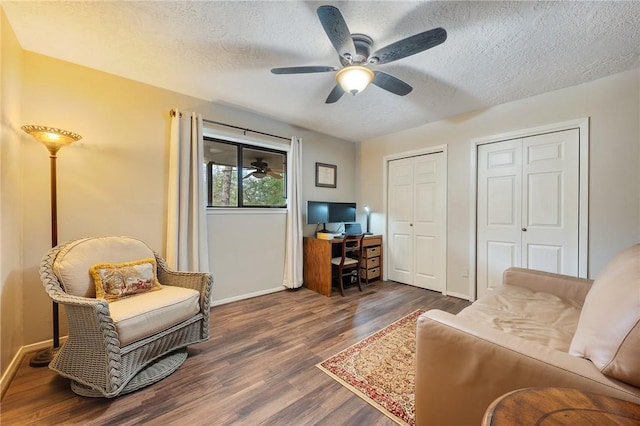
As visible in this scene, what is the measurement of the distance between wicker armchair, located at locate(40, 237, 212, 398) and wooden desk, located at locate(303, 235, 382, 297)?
1672mm

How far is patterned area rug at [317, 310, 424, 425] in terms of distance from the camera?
1.47 meters

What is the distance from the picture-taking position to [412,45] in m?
1.53

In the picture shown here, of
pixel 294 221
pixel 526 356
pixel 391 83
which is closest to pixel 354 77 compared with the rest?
pixel 391 83

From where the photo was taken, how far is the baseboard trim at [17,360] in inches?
61.1

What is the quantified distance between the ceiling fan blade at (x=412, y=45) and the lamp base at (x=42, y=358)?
3.20 m

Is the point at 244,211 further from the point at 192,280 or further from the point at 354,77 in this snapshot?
Result: the point at 354,77

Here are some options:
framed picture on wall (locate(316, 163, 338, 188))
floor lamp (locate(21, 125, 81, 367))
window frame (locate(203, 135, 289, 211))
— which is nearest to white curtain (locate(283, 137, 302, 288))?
window frame (locate(203, 135, 289, 211))

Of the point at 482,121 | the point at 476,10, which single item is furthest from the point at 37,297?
the point at 482,121

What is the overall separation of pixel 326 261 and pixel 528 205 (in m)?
2.44

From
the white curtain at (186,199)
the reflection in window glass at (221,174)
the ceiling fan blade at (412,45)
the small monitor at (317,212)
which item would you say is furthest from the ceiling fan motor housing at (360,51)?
the small monitor at (317,212)

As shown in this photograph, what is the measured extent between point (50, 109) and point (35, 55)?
16.6 inches

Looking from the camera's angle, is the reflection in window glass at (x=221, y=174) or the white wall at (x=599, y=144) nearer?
the white wall at (x=599, y=144)

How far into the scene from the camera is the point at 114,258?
1.97 m

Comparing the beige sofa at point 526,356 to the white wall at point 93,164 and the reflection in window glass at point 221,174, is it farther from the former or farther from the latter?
the reflection in window glass at point 221,174
